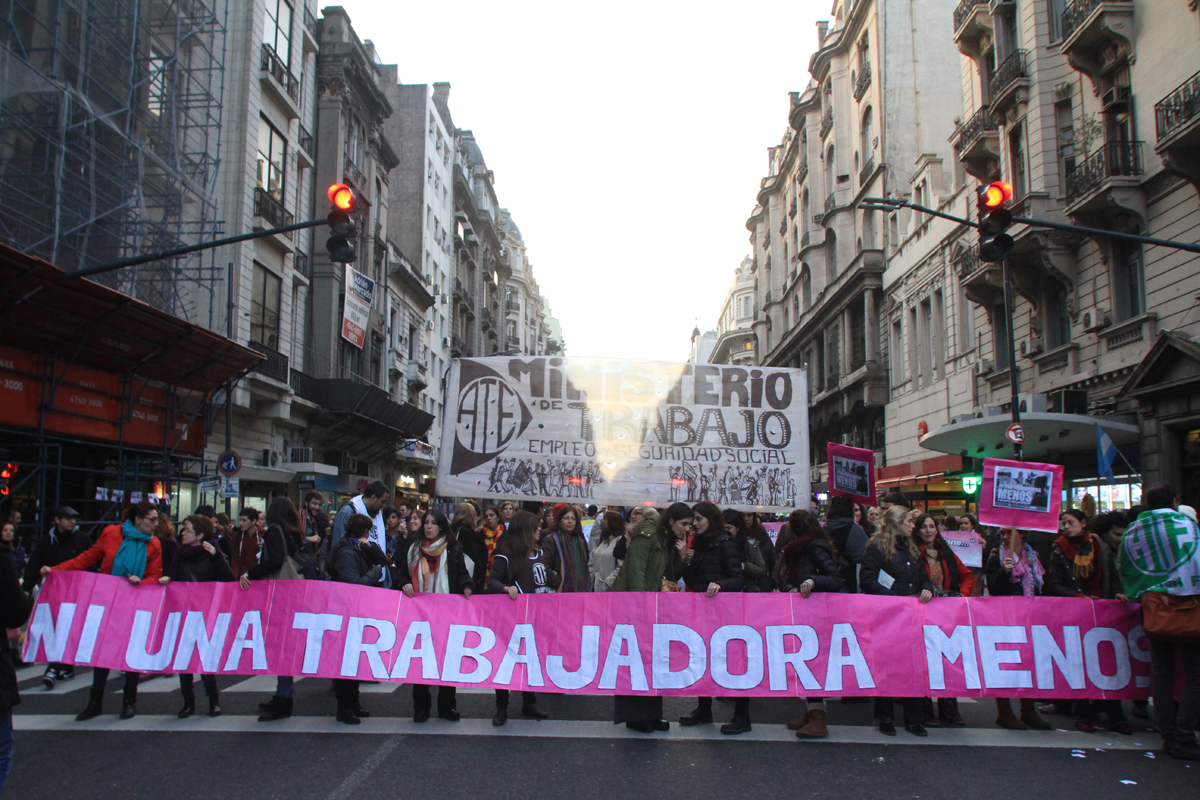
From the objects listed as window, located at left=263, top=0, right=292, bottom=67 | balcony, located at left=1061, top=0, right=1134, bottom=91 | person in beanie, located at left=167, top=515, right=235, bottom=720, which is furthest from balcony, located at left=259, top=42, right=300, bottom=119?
person in beanie, located at left=167, top=515, right=235, bottom=720

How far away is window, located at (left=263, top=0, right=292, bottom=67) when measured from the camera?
2736cm

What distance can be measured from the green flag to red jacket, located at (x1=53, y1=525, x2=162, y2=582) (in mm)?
7966

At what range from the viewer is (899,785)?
6066 mm

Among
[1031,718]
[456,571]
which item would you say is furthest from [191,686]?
[1031,718]

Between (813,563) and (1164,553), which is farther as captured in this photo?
(813,563)

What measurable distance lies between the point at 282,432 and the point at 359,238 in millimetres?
10452

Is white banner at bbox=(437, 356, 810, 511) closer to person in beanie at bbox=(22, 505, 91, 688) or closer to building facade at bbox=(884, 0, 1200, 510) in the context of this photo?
person in beanie at bbox=(22, 505, 91, 688)

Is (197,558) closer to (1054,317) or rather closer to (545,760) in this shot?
(545,760)

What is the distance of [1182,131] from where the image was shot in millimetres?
16094

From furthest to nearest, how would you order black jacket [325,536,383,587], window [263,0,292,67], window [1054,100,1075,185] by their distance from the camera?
window [263,0,292,67] → window [1054,100,1075,185] → black jacket [325,536,383,587]

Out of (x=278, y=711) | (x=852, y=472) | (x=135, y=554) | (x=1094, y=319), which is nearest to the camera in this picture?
(x=278, y=711)

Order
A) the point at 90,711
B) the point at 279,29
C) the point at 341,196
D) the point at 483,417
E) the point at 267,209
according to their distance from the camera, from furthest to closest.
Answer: the point at 279,29 → the point at 267,209 → the point at 483,417 → the point at 341,196 → the point at 90,711

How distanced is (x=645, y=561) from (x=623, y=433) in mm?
3289

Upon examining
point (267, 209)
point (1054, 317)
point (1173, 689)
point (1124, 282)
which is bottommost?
point (1173, 689)
